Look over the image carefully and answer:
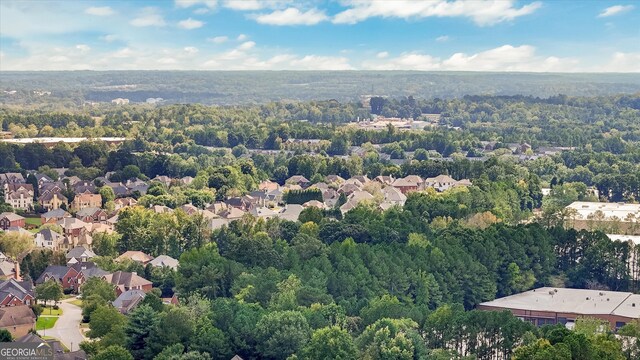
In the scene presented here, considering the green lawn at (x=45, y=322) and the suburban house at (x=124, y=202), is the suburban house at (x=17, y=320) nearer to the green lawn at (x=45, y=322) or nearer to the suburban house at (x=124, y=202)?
the green lawn at (x=45, y=322)

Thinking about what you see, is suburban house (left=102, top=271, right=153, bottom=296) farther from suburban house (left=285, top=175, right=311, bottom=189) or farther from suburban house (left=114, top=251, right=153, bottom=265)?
suburban house (left=285, top=175, right=311, bottom=189)

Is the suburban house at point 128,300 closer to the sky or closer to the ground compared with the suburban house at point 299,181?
closer to the sky

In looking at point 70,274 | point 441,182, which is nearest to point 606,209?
point 441,182

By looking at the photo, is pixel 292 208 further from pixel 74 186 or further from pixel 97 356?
pixel 97 356

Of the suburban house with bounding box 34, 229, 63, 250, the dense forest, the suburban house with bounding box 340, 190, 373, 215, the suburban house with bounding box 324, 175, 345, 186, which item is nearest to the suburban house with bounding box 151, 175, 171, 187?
the dense forest

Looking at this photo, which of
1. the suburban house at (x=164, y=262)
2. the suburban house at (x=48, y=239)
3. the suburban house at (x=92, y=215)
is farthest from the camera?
the suburban house at (x=92, y=215)

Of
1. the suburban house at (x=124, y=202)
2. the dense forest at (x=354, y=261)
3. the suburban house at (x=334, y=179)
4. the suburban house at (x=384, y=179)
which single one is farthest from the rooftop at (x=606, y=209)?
the suburban house at (x=124, y=202)
